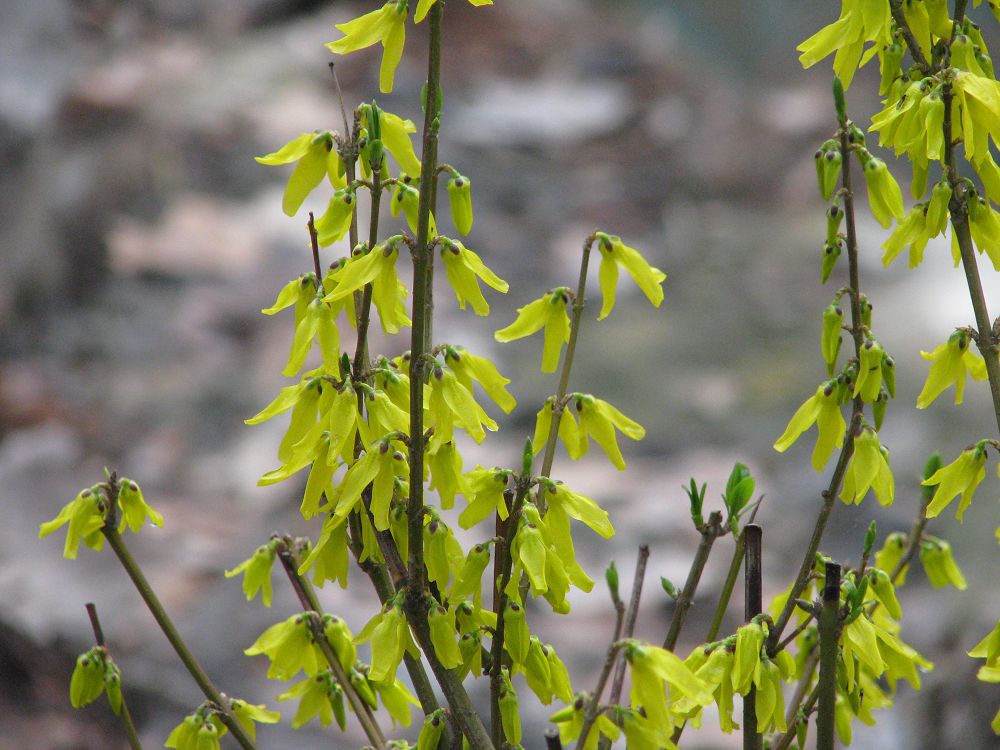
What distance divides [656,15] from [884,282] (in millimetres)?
1909

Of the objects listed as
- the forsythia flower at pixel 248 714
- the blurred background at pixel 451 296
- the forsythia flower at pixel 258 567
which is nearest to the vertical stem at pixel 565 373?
the forsythia flower at pixel 258 567

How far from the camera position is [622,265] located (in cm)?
76

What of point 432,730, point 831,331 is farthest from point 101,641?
point 831,331

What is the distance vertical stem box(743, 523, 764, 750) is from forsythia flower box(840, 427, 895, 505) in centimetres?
7

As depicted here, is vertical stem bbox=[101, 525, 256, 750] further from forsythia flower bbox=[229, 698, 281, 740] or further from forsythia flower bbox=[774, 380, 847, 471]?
forsythia flower bbox=[774, 380, 847, 471]

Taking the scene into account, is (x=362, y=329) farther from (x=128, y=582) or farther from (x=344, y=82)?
(x=344, y=82)

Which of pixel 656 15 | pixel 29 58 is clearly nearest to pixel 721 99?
pixel 656 15

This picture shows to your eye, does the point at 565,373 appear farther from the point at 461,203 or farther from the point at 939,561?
the point at 939,561

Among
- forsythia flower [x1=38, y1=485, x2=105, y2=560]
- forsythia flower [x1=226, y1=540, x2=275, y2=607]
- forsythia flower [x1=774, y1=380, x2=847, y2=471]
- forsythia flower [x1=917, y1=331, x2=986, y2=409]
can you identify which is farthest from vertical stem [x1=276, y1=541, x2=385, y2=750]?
forsythia flower [x1=917, y1=331, x2=986, y2=409]

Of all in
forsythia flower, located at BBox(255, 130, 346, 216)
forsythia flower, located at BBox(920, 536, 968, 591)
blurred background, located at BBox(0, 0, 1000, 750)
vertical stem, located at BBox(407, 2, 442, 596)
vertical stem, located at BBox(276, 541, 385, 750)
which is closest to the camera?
vertical stem, located at BBox(407, 2, 442, 596)

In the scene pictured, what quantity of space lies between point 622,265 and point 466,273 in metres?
0.11

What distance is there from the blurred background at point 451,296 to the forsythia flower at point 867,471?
3.36 feet

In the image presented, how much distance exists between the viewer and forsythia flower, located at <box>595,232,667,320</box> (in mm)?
751

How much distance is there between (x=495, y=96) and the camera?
375cm
